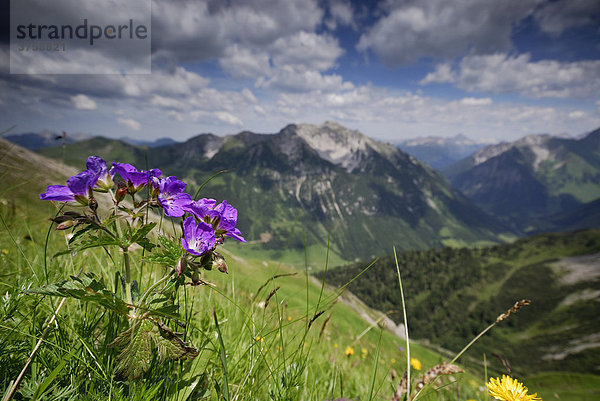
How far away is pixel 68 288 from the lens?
109 cm

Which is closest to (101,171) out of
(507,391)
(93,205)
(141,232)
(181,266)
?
(93,205)

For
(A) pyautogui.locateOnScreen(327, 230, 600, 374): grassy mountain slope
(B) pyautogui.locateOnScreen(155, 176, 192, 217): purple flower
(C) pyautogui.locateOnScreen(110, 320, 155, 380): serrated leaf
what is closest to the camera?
(C) pyautogui.locateOnScreen(110, 320, 155, 380): serrated leaf

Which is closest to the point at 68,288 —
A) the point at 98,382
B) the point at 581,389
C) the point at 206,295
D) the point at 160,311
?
the point at 160,311

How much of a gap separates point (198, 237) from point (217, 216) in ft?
0.63

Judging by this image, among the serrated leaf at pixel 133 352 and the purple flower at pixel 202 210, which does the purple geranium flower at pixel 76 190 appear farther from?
the serrated leaf at pixel 133 352

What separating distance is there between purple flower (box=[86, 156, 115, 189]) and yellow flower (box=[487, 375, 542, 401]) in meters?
2.60

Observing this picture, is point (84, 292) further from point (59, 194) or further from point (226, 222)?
point (226, 222)

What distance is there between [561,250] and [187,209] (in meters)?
298

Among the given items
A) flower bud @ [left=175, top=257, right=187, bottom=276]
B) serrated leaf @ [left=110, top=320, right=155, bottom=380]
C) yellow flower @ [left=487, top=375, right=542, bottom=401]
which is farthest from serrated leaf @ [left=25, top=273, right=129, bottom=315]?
yellow flower @ [left=487, top=375, right=542, bottom=401]

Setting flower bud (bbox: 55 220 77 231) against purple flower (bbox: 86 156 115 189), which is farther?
purple flower (bbox: 86 156 115 189)

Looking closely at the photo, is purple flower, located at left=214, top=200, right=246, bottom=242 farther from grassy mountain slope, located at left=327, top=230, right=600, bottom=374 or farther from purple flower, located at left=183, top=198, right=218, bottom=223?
grassy mountain slope, located at left=327, top=230, right=600, bottom=374

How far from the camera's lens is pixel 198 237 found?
4.26 ft

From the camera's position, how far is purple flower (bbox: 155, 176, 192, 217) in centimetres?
137

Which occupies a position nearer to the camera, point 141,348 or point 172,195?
point 141,348
